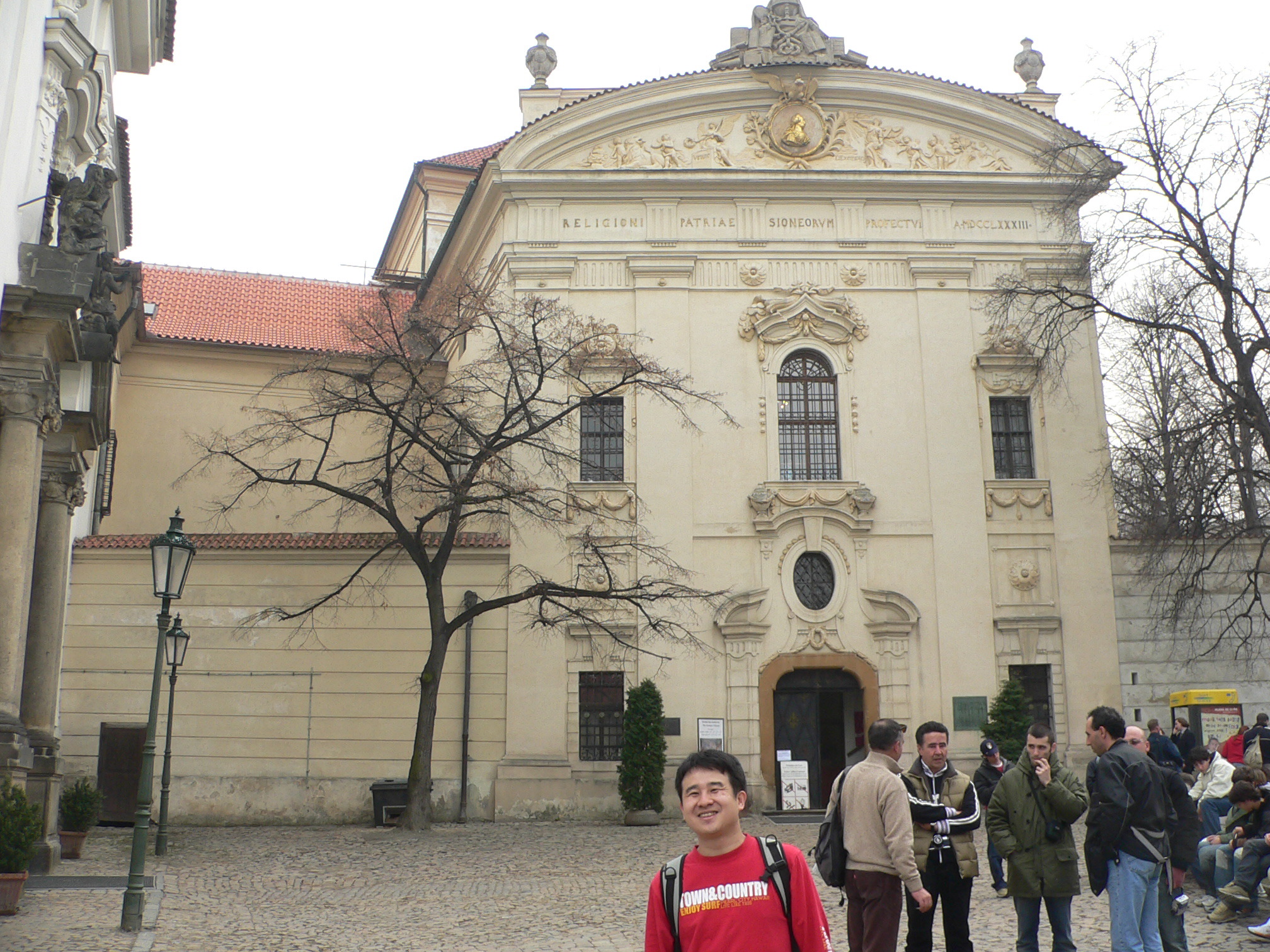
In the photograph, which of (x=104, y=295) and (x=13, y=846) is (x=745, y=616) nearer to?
(x=104, y=295)

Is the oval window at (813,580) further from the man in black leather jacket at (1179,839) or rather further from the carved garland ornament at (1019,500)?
the man in black leather jacket at (1179,839)

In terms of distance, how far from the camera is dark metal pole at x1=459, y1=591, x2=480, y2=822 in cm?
2116

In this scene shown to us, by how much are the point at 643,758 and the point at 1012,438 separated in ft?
31.3

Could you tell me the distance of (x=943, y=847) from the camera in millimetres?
7613

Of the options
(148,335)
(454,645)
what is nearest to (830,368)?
(454,645)

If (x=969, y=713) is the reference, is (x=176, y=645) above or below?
above

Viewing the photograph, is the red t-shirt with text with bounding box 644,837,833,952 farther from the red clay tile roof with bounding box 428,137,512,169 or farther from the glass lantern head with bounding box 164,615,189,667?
the red clay tile roof with bounding box 428,137,512,169

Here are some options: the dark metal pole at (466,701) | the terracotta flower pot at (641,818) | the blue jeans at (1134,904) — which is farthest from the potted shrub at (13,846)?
the terracotta flower pot at (641,818)

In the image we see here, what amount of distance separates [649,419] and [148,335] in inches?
490

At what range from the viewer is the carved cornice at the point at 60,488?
16.1 m

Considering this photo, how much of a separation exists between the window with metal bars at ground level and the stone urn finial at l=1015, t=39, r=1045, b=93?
1539 centimetres

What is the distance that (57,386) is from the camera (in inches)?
559

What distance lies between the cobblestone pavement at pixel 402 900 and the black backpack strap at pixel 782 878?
656cm

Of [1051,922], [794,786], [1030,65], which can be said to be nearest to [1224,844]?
[1051,922]
